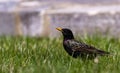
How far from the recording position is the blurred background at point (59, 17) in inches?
326

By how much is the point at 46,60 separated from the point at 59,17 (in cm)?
306

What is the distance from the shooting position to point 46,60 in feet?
17.9

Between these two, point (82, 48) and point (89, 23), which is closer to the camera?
point (82, 48)

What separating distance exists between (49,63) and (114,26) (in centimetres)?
322

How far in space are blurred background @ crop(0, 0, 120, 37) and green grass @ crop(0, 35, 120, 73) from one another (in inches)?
42.6

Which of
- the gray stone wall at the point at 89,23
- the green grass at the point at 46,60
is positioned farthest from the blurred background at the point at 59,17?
the green grass at the point at 46,60

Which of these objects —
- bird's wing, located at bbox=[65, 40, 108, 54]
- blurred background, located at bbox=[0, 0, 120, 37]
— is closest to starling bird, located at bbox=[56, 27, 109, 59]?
bird's wing, located at bbox=[65, 40, 108, 54]

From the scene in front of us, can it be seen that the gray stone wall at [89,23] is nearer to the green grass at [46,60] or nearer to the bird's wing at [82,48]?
the green grass at [46,60]

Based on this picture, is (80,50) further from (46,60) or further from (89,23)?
(89,23)

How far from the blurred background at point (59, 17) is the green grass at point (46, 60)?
1.08m

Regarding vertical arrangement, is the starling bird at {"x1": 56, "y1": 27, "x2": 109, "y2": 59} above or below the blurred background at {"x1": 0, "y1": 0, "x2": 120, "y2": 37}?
above

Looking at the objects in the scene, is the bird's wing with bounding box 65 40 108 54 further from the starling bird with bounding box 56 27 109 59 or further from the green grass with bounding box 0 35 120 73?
the green grass with bounding box 0 35 120 73

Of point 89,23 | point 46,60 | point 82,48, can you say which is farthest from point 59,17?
point 46,60

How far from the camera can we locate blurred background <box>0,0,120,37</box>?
8281 mm
